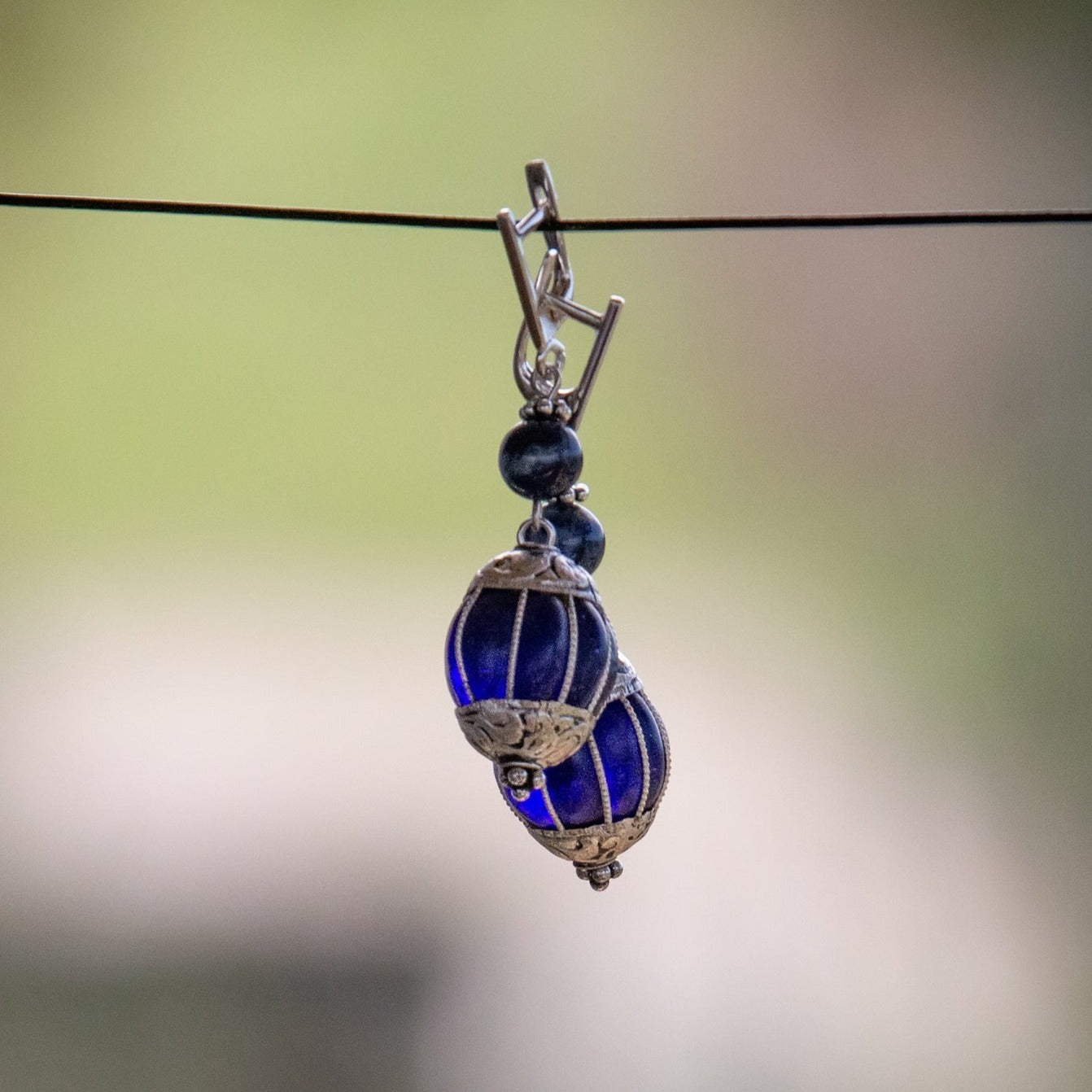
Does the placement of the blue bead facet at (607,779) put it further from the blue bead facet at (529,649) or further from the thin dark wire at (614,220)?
the thin dark wire at (614,220)

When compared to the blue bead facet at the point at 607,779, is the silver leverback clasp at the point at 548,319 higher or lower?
higher

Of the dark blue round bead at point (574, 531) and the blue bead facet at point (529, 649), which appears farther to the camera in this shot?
the dark blue round bead at point (574, 531)

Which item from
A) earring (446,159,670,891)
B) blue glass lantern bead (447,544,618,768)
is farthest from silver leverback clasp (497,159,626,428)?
blue glass lantern bead (447,544,618,768)

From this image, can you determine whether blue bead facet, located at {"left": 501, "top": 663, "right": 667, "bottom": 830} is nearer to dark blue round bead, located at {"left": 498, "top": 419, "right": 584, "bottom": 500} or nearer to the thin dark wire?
dark blue round bead, located at {"left": 498, "top": 419, "right": 584, "bottom": 500}

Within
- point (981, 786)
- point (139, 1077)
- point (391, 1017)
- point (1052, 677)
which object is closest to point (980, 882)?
point (981, 786)

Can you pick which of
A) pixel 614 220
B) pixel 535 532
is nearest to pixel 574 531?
pixel 535 532

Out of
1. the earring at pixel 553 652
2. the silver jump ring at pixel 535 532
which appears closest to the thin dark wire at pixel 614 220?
the earring at pixel 553 652

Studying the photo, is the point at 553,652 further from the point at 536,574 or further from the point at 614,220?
the point at 614,220
